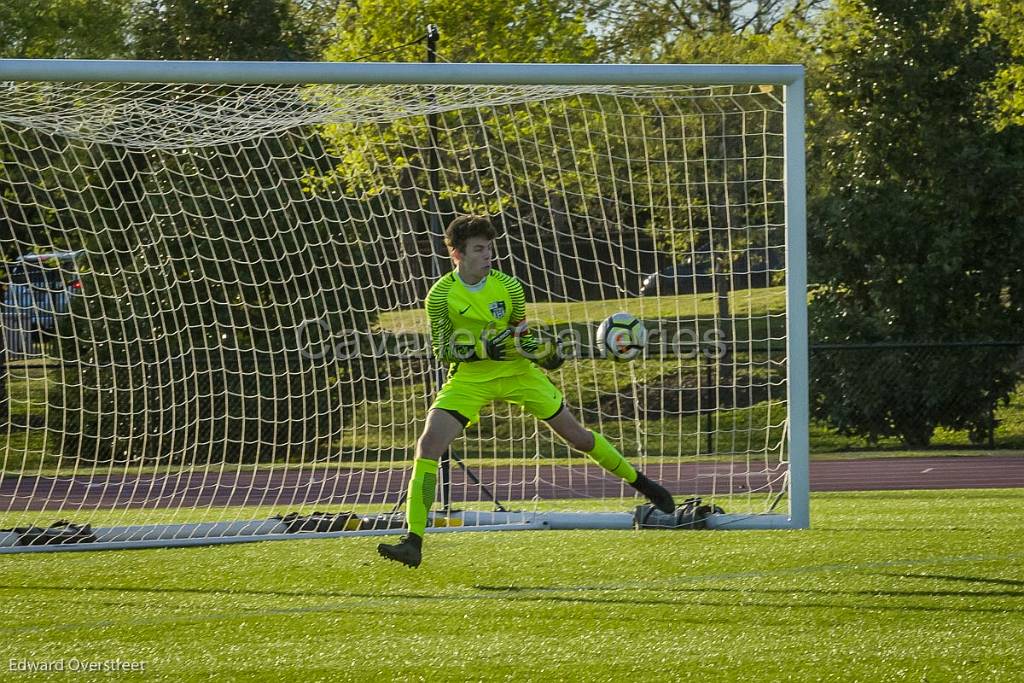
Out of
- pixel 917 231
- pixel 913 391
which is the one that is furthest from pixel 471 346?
pixel 917 231

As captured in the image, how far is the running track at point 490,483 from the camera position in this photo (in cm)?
999

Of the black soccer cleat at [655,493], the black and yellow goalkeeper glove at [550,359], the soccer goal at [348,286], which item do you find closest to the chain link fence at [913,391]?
the soccer goal at [348,286]

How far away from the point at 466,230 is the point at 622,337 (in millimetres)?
1411

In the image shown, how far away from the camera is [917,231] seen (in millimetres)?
14234

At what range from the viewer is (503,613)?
16.9ft

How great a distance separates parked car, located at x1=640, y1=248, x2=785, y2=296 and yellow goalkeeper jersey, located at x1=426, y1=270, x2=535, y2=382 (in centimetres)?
198

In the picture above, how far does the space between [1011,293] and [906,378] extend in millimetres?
1801

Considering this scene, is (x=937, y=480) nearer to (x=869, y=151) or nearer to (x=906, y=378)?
(x=906, y=378)

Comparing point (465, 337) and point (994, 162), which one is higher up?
point (994, 162)

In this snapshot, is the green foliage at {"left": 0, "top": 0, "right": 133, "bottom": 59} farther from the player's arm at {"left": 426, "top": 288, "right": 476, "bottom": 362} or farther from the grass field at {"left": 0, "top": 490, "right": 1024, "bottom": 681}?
the player's arm at {"left": 426, "top": 288, "right": 476, "bottom": 362}

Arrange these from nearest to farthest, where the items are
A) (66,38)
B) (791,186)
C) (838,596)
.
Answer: (838,596), (791,186), (66,38)

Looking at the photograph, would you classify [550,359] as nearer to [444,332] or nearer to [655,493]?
[444,332]

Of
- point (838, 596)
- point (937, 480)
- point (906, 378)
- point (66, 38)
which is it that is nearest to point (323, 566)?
point (838, 596)

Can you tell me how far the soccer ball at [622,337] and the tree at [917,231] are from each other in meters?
7.59
